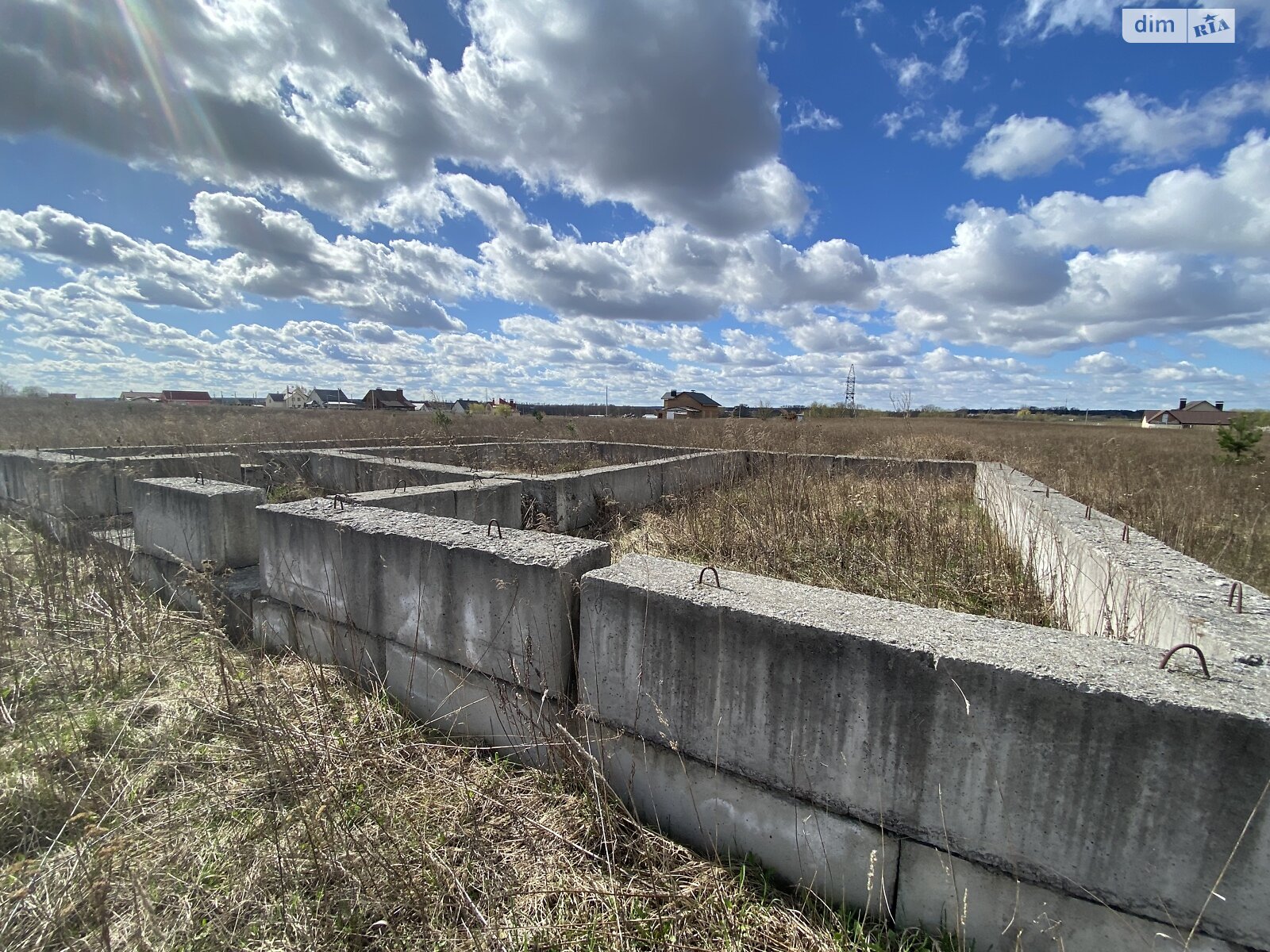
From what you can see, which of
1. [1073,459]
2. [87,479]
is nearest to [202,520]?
[87,479]

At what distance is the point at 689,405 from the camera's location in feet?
217

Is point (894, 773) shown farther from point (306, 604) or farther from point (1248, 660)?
point (306, 604)

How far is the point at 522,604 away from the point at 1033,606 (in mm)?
2910

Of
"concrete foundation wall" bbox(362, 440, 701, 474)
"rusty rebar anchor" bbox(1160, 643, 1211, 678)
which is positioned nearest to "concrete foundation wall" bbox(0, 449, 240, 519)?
"concrete foundation wall" bbox(362, 440, 701, 474)

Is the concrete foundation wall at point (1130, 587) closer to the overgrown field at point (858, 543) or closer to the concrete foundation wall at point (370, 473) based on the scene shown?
the overgrown field at point (858, 543)

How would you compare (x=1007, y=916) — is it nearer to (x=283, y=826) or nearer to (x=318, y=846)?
(x=318, y=846)

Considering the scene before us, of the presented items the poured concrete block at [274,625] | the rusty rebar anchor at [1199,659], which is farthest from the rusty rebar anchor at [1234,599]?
the poured concrete block at [274,625]

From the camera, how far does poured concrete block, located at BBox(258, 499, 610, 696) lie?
205cm

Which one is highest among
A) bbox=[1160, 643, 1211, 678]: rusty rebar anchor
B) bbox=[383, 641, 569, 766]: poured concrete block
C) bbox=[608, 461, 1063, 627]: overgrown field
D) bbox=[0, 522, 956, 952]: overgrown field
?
bbox=[1160, 643, 1211, 678]: rusty rebar anchor

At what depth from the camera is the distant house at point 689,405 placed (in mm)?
60500

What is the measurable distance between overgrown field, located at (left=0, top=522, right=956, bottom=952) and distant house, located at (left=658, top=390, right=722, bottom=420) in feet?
179

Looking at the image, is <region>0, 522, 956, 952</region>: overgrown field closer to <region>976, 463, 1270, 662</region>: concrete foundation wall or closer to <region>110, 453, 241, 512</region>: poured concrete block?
<region>976, 463, 1270, 662</region>: concrete foundation wall

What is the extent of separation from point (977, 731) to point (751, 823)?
78 cm

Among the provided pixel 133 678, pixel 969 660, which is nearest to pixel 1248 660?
pixel 969 660
